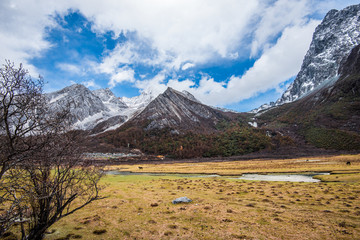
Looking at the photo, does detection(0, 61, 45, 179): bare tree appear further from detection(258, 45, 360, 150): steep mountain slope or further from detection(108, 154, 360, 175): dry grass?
detection(258, 45, 360, 150): steep mountain slope

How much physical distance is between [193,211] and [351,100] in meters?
213

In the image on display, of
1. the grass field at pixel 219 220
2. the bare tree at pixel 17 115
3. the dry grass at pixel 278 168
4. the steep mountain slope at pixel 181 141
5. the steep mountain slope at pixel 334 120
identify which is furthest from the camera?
the steep mountain slope at pixel 181 141

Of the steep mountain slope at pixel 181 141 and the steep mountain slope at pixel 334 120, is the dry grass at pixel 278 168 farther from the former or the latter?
the steep mountain slope at pixel 334 120

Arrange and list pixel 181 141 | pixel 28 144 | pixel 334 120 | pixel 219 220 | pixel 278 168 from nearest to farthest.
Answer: pixel 28 144
pixel 219 220
pixel 278 168
pixel 334 120
pixel 181 141

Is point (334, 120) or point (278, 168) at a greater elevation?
point (334, 120)

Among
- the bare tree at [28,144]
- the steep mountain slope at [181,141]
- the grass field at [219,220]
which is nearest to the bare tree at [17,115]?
the bare tree at [28,144]

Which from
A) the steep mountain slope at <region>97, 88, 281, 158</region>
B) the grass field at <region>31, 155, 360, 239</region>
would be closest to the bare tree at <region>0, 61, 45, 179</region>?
the grass field at <region>31, 155, 360, 239</region>

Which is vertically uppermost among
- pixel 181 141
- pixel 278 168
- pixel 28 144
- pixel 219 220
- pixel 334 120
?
pixel 334 120

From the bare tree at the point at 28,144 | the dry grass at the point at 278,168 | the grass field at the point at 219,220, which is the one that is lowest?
the dry grass at the point at 278,168

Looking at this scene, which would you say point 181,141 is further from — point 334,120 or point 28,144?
point 28,144

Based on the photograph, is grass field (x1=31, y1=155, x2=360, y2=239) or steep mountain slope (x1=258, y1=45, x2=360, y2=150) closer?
grass field (x1=31, y1=155, x2=360, y2=239)

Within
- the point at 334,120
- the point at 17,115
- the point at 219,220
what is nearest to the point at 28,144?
the point at 17,115

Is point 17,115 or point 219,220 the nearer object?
point 17,115

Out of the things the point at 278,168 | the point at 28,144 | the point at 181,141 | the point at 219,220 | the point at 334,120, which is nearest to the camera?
the point at 28,144
